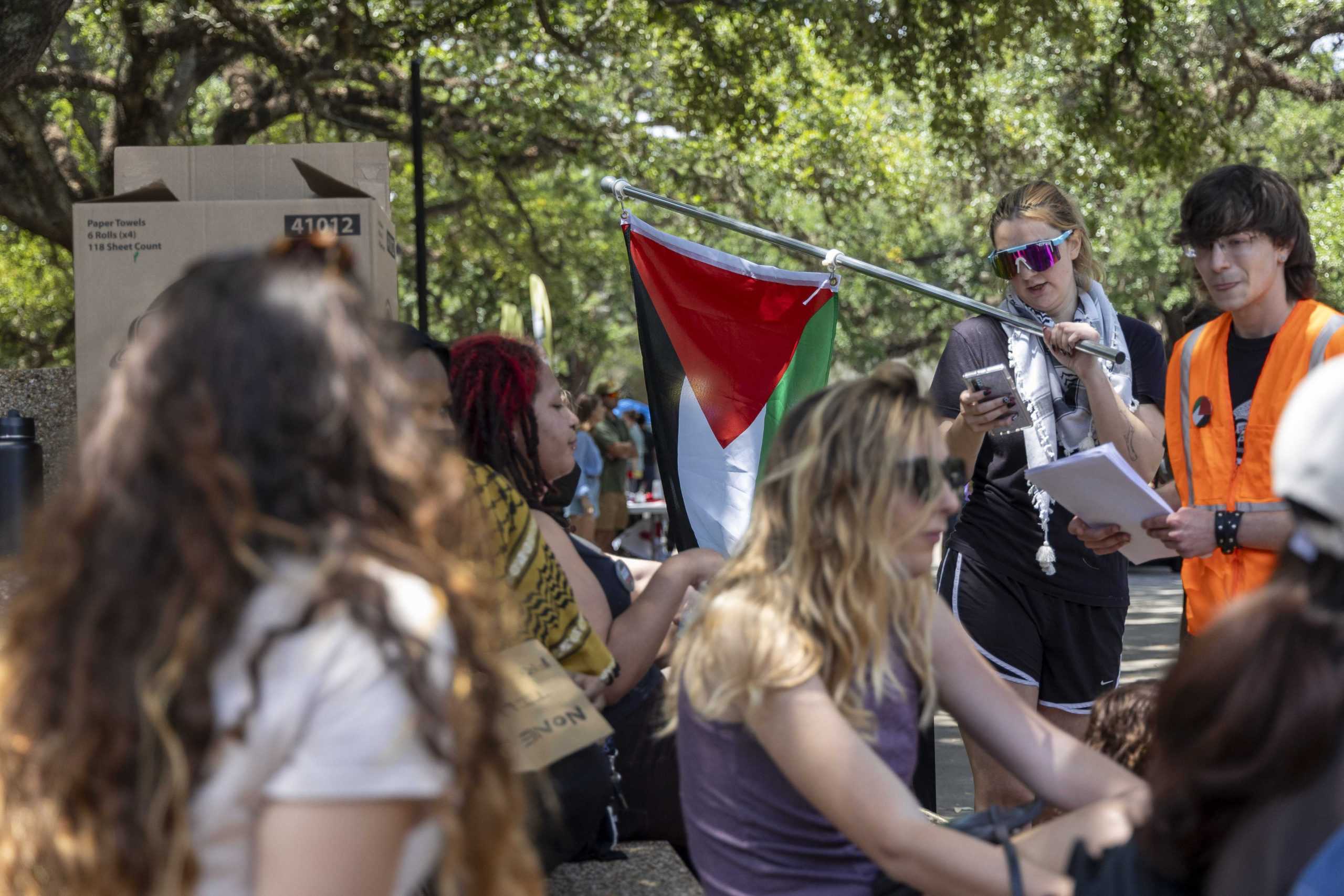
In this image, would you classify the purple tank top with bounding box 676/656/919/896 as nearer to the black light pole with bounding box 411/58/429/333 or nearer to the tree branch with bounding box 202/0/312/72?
the black light pole with bounding box 411/58/429/333

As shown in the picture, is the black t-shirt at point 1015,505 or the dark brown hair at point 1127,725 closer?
the dark brown hair at point 1127,725

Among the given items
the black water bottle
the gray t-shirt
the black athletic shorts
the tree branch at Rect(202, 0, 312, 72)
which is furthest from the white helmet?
the tree branch at Rect(202, 0, 312, 72)

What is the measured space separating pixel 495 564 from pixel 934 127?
700cm

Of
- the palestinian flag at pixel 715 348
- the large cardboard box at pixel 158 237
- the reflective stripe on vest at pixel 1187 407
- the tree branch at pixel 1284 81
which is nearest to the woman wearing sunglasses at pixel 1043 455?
the reflective stripe on vest at pixel 1187 407

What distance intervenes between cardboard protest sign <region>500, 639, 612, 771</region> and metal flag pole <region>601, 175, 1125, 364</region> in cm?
156

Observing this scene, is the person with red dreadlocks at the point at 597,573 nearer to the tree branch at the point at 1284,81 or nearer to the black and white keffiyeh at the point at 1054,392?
the black and white keffiyeh at the point at 1054,392

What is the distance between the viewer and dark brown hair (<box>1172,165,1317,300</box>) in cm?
321

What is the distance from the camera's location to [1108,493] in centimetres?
324

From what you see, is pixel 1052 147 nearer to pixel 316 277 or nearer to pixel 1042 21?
pixel 1042 21

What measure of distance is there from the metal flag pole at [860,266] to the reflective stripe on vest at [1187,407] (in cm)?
18

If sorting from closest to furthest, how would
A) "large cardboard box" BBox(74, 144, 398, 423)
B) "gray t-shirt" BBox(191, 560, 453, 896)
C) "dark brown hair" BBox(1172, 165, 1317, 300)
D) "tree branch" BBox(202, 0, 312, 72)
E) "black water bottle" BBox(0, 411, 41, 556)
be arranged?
"gray t-shirt" BBox(191, 560, 453, 896) < "dark brown hair" BBox(1172, 165, 1317, 300) < "large cardboard box" BBox(74, 144, 398, 423) < "black water bottle" BBox(0, 411, 41, 556) < "tree branch" BBox(202, 0, 312, 72)

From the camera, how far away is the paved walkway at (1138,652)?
18.9ft

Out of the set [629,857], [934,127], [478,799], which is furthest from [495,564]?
[934,127]

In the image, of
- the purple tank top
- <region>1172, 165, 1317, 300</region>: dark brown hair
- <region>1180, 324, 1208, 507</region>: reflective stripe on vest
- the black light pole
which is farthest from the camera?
the black light pole
